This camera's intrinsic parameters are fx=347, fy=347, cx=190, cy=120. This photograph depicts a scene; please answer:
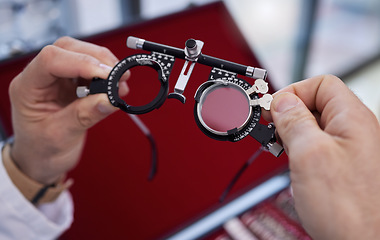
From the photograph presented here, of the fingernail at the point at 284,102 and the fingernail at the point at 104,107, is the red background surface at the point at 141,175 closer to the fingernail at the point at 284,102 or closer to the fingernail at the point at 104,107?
the fingernail at the point at 104,107

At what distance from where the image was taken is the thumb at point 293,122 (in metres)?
0.45

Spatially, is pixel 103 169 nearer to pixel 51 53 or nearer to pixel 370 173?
pixel 51 53

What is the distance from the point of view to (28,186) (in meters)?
0.81

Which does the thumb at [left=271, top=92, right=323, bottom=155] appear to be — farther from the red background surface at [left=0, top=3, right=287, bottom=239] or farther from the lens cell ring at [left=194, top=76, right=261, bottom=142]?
the red background surface at [left=0, top=3, right=287, bottom=239]

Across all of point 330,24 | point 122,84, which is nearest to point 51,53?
point 122,84

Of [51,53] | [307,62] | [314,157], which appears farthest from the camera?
[307,62]

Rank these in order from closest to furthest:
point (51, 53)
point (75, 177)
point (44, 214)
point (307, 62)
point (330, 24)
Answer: point (51, 53)
point (44, 214)
point (75, 177)
point (307, 62)
point (330, 24)

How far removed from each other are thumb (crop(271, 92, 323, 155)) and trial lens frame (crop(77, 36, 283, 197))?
Answer: 0.7 inches

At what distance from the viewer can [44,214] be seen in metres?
0.85

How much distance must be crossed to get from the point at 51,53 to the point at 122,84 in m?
0.14

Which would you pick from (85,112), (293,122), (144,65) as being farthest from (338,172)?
(85,112)

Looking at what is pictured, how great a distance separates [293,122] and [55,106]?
523 mm

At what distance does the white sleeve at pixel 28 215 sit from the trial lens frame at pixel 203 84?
37 centimetres

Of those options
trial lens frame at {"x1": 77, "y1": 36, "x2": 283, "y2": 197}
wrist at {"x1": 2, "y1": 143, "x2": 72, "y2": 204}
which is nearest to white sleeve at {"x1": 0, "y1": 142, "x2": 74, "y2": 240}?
wrist at {"x1": 2, "y1": 143, "x2": 72, "y2": 204}
